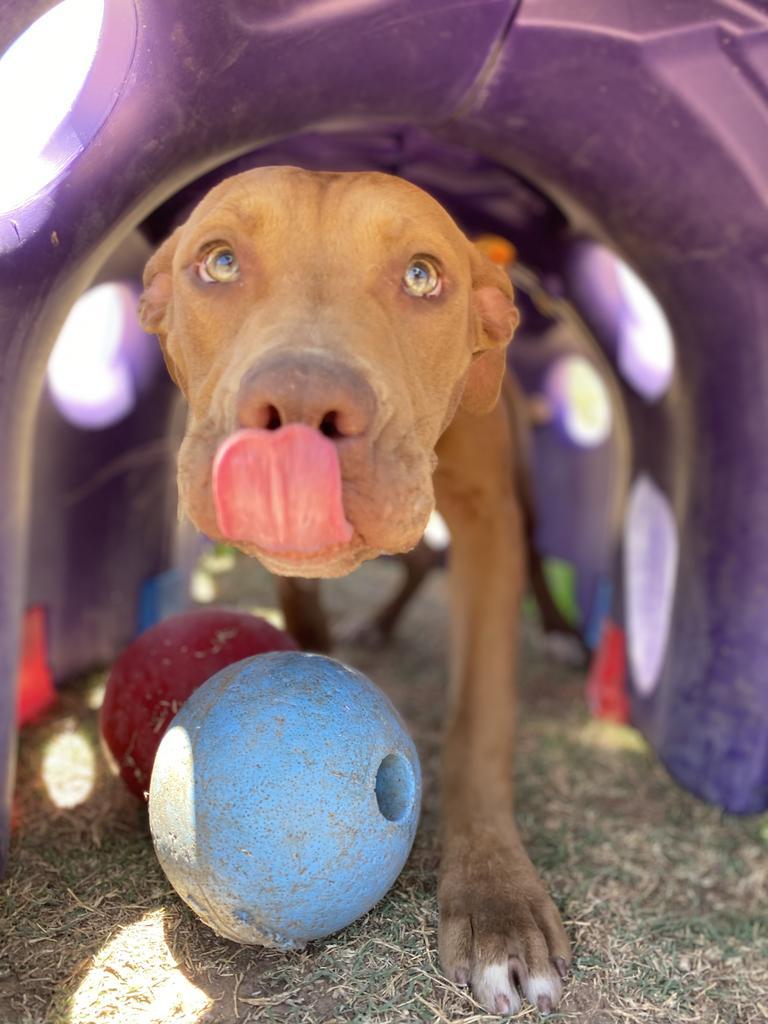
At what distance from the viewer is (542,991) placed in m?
2.18

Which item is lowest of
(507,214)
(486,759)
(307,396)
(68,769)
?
(68,769)

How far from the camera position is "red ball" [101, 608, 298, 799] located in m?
2.68

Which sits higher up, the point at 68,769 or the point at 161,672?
the point at 161,672

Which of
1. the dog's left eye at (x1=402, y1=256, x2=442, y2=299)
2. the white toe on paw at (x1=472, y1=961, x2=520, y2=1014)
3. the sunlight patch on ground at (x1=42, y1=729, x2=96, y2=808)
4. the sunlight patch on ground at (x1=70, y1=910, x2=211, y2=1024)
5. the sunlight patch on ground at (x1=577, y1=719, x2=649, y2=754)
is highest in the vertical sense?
the dog's left eye at (x1=402, y1=256, x2=442, y2=299)

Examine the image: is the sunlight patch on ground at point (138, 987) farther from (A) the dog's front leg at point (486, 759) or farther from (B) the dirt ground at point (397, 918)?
(A) the dog's front leg at point (486, 759)

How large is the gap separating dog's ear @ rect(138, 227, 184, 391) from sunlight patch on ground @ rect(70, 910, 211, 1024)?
128 cm

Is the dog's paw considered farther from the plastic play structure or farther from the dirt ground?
the plastic play structure

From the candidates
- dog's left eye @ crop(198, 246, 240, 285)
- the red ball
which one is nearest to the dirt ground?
the red ball

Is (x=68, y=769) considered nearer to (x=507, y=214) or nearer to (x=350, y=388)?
(x=350, y=388)

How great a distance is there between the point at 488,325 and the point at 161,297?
82cm

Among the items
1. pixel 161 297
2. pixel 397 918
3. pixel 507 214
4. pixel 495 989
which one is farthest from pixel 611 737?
pixel 161 297

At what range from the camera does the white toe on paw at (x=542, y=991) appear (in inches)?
85.1

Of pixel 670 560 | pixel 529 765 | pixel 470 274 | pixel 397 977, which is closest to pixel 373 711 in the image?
pixel 397 977

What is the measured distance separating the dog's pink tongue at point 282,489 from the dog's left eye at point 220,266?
21.1 inches
